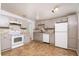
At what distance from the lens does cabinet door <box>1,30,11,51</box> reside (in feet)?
4.09

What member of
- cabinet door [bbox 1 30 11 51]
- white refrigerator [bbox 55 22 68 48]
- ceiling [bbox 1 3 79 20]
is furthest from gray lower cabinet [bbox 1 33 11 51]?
white refrigerator [bbox 55 22 68 48]

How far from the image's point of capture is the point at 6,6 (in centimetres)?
127

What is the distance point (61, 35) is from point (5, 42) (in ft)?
2.84

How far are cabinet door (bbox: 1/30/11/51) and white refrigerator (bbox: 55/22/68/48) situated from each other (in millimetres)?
736

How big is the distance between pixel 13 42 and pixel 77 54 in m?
1.00

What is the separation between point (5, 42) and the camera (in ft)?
4.13

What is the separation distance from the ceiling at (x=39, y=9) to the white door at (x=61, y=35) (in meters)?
0.17

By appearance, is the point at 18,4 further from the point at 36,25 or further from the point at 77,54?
the point at 77,54

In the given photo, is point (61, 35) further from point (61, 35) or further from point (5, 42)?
point (5, 42)

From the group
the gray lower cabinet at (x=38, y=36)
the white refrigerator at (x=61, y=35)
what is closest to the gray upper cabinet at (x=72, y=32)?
the white refrigerator at (x=61, y=35)

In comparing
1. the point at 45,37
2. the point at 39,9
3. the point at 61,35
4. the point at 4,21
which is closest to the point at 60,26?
the point at 61,35

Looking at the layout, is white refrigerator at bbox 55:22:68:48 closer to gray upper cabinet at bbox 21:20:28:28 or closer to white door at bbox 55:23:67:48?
white door at bbox 55:23:67:48

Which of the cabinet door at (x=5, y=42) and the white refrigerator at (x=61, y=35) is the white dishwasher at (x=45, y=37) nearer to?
the white refrigerator at (x=61, y=35)

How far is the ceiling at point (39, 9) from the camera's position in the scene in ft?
4.13
